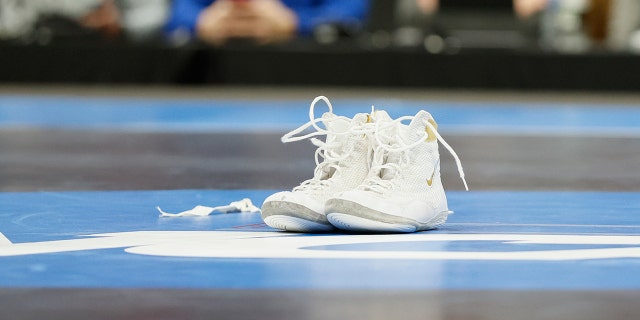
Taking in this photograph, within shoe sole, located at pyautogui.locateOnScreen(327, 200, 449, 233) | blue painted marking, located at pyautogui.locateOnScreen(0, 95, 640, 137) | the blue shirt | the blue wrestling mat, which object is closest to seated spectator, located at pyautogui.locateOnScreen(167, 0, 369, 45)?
the blue shirt

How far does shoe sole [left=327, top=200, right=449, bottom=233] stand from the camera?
2191 millimetres


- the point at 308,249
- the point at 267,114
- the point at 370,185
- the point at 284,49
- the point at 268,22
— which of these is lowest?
the point at 308,249

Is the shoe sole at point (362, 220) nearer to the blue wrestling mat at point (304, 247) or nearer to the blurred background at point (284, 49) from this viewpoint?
the blue wrestling mat at point (304, 247)

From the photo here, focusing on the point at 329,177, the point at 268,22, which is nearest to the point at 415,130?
the point at 329,177

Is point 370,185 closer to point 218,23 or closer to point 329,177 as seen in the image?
point 329,177

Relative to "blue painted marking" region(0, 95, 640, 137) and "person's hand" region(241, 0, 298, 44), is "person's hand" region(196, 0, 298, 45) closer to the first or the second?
"person's hand" region(241, 0, 298, 44)

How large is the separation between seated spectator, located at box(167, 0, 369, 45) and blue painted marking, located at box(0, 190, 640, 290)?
224 inches

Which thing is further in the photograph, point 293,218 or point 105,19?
point 105,19

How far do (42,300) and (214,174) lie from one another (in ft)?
6.22

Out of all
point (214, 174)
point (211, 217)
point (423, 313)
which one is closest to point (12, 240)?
point (211, 217)

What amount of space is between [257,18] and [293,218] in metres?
6.49

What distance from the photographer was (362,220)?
2203 millimetres

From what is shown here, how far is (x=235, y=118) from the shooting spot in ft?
20.0

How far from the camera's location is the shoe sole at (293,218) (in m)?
2.22
